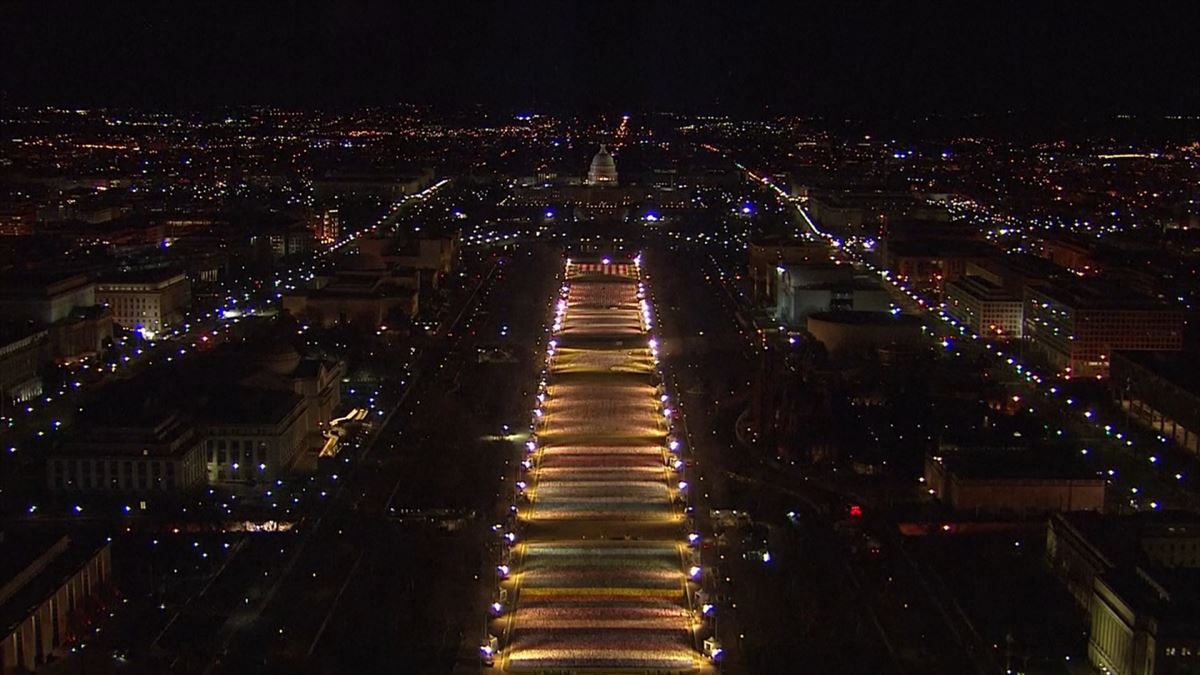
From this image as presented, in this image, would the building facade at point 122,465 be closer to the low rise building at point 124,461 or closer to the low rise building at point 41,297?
the low rise building at point 124,461

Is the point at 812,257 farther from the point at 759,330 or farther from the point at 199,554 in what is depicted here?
the point at 199,554

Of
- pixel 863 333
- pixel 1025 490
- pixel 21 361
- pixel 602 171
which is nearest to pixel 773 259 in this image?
pixel 863 333

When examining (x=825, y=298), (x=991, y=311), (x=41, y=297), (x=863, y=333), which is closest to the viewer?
(x=41, y=297)

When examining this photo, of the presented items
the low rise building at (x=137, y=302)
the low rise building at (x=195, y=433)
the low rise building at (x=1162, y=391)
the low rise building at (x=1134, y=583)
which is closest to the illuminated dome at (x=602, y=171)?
the low rise building at (x=137, y=302)

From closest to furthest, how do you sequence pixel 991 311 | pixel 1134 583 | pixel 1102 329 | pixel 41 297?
pixel 1134 583
pixel 1102 329
pixel 41 297
pixel 991 311

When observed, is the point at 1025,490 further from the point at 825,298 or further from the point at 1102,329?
the point at 825,298

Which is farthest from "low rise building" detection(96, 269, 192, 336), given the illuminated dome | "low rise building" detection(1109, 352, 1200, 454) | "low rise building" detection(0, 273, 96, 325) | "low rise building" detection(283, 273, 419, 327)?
the illuminated dome

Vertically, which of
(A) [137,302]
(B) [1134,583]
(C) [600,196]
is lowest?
(B) [1134,583]

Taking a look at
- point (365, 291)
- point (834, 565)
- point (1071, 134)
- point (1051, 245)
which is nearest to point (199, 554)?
point (834, 565)

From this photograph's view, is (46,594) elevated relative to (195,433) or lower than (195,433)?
lower
